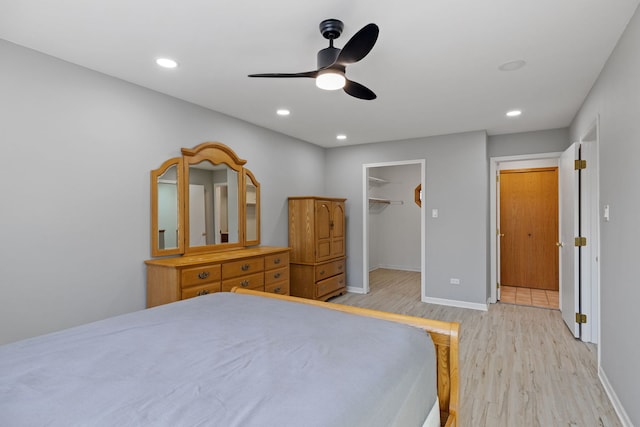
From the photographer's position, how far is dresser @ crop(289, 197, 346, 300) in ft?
15.5

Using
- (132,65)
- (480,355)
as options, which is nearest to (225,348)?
(132,65)

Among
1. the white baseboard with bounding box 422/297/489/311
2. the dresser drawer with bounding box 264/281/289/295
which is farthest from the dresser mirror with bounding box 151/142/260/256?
the white baseboard with bounding box 422/297/489/311

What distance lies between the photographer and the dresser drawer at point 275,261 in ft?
12.6

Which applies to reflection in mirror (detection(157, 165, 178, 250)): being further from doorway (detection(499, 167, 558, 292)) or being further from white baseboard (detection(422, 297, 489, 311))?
doorway (detection(499, 167, 558, 292))

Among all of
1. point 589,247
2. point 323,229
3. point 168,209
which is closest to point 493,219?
point 589,247

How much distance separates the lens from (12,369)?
120cm

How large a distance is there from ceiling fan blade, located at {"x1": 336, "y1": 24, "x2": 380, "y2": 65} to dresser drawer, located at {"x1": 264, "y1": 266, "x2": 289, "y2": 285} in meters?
2.61

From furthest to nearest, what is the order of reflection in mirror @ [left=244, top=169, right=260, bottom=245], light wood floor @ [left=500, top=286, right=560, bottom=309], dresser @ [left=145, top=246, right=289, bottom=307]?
light wood floor @ [left=500, top=286, right=560, bottom=309] → reflection in mirror @ [left=244, top=169, right=260, bottom=245] → dresser @ [left=145, top=246, right=289, bottom=307]

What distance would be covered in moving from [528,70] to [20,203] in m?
3.92

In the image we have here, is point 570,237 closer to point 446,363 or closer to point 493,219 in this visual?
point 493,219

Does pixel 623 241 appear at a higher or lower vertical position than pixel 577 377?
higher

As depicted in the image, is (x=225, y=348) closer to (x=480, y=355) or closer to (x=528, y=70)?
(x=480, y=355)

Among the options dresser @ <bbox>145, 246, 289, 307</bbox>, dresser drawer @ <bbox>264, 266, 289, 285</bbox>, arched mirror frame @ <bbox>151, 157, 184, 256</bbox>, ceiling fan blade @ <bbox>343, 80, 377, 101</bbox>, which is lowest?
dresser drawer @ <bbox>264, 266, 289, 285</bbox>

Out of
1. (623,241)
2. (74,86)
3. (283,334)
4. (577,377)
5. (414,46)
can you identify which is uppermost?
(414,46)
